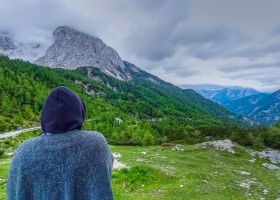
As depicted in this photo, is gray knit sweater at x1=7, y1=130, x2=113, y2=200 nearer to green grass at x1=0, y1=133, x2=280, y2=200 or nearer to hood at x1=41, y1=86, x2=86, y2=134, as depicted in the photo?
hood at x1=41, y1=86, x2=86, y2=134

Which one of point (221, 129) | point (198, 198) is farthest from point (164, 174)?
point (221, 129)

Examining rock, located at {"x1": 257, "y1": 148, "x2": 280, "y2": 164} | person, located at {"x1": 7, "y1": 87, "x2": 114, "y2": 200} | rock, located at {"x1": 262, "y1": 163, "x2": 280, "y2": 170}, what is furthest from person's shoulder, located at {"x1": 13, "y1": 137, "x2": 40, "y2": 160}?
rock, located at {"x1": 257, "y1": 148, "x2": 280, "y2": 164}

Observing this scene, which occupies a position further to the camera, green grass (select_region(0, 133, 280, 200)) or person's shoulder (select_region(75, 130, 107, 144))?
green grass (select_region(0, 133, 280, 200))

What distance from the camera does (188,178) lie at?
34.0 meters

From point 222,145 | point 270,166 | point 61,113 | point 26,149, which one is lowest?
point 270,166

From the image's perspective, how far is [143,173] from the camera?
33969mm

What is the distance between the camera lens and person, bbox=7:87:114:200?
17.1ft

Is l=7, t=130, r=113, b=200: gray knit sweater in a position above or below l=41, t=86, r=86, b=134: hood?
below

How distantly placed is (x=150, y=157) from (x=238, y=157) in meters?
15.1

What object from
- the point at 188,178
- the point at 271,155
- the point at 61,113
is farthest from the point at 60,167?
the point at 271,155

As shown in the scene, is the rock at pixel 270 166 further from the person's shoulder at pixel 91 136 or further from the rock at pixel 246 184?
the person's shoulder at pixel 91 136

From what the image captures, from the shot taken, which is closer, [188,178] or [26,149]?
[26,149]

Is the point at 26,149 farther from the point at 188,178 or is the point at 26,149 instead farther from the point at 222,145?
the point at 222,145

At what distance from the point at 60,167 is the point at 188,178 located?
3013cm
